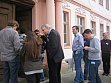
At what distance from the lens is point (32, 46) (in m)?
6.04

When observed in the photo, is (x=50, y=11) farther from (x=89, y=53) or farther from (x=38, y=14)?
(x=89, y=53)

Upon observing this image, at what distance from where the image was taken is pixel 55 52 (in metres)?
6.82

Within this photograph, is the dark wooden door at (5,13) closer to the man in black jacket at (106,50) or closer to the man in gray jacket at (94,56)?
the man in gray jacket at (94,56)

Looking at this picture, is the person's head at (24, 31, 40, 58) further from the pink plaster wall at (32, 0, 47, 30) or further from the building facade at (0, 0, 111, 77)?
the pink plaster wall at (32, 0, 47, 30)

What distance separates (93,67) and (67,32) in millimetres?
7019

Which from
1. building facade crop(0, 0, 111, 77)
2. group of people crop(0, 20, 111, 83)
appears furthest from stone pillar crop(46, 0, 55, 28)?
group of people crop(0, 20, 111, 83)

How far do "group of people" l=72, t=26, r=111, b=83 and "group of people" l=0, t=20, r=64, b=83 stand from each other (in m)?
0.92

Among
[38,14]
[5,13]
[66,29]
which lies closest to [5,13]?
[5,13]

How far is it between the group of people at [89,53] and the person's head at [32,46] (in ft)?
5.70

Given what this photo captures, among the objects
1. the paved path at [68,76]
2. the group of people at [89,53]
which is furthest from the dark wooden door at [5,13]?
the group of people at [89,53]

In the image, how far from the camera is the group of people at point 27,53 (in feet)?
20.0

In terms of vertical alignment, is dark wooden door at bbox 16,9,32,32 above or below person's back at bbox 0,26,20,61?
above

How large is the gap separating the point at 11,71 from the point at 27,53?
2.27ft

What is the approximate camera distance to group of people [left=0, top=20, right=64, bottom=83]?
6.11 meters
